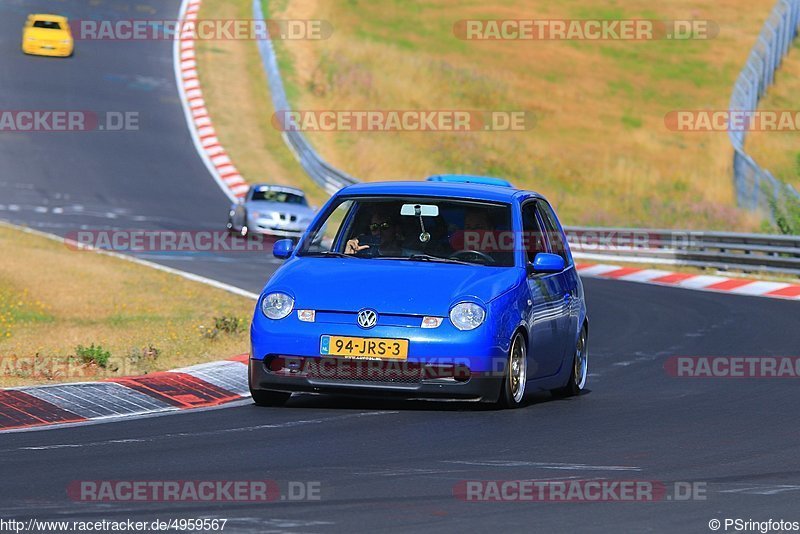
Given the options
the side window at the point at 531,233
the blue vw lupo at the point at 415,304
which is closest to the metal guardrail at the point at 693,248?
the side window at the point at 531,233

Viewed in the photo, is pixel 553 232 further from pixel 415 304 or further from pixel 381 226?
pixel 415 304

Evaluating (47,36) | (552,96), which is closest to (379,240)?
(47,36)

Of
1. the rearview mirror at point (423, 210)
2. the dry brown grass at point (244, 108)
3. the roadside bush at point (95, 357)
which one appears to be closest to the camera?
the rearview mirror at point (423, 210)

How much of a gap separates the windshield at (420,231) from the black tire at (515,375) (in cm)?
63

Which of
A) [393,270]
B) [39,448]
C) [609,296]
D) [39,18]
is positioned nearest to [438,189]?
[393,270]

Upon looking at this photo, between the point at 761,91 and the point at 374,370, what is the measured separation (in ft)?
135

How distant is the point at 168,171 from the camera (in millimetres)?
41656

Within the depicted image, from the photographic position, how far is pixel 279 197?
34.0m

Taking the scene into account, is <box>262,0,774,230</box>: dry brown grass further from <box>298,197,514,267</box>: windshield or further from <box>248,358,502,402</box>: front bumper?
<box>248,358,502,402</box>: front bumper

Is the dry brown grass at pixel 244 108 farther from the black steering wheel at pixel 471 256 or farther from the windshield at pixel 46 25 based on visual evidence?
the black steering wheel at pixel 471 256

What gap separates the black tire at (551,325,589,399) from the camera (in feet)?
43.1

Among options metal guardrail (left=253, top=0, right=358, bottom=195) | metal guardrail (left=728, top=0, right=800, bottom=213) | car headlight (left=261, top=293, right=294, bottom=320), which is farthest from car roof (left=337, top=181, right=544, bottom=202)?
metal guardrail (left=253, top=0, right=358, bottom=195)

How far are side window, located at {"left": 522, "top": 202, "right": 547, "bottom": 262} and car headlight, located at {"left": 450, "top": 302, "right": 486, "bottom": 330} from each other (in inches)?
51.1

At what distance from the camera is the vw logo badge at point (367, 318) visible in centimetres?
1104
